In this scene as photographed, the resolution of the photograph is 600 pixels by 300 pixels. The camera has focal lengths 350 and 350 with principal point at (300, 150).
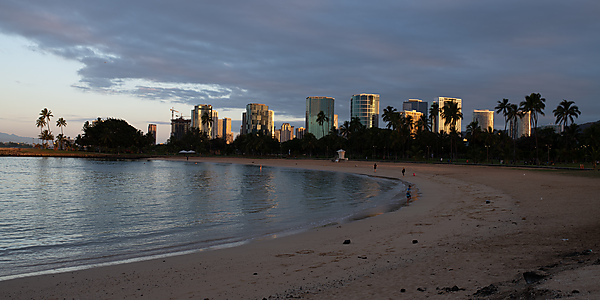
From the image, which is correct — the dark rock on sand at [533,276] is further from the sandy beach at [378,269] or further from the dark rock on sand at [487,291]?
the dark rock on sand at [487,291]

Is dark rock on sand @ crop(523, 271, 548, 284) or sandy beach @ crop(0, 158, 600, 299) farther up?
dark rock on sand @ crop(523, 271, 548, 284)

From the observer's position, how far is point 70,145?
18238cm

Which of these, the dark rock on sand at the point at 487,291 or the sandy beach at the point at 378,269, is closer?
the dark rock on sand at the point at 487,291

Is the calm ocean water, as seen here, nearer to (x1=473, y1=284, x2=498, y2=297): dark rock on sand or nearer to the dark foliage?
(x1=473, y1=284, x2=498, y2=297): dark rock on sand

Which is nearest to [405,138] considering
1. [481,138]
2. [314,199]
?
[481,138]

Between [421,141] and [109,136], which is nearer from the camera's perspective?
[421,141]

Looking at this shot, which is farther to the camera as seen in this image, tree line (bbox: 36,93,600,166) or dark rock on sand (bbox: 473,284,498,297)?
tree line (bbox: 36,93,600,166)

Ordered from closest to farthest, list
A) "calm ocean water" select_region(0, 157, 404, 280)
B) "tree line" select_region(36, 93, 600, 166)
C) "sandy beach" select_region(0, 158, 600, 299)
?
1. "sandy beach" select_region(0, 158, 600, 299)
2. "calm ocean water" select_region(0, 157, 404, 280)
3. "tree line" select_region(36, 93, 600, 166)

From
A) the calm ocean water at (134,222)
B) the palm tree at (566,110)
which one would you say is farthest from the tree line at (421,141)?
the calm ocean water at (134,222)

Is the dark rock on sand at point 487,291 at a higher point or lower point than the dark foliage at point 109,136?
lower

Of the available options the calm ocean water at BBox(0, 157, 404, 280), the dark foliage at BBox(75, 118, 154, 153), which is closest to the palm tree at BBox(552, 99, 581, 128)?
the calm ocean water at BBox(0, 157, 404, 280)

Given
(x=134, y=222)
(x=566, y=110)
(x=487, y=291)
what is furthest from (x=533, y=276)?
(x=566, y=110)

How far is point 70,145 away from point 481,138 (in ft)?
624

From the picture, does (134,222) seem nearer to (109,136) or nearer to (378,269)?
(378,269)
